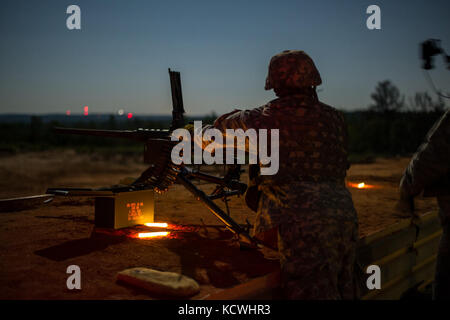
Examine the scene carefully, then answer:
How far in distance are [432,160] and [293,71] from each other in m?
1.24

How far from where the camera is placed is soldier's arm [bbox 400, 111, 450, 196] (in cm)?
273

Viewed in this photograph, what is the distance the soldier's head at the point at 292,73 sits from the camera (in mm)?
3188

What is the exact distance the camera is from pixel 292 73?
3.18 m

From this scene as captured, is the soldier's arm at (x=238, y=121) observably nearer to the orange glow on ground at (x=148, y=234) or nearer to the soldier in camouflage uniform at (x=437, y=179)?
the soldier in camouflage uniform at (x=437, y=179)

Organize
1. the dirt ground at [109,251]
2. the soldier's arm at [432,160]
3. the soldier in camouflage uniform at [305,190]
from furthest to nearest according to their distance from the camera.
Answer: the dirt ground at [109,251] < the soldier in camouflage uniform at [305,190] < the soldier's arm at [432,160]

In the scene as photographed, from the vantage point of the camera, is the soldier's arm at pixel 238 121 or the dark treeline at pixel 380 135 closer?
the soldier's arm at pixel 238 121

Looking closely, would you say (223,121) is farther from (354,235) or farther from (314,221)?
(354,235)

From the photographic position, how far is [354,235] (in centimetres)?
319

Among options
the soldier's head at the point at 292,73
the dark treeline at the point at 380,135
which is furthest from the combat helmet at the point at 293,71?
the dark treeline at the point at 380,135

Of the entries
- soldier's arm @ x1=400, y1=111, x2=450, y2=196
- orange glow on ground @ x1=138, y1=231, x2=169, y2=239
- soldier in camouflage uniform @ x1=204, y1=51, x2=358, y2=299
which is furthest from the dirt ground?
soldier's arm @ x1=400, y1=111, x2=450, y2=196

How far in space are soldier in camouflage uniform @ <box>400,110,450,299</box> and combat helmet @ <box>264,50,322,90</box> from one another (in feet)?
3.28
